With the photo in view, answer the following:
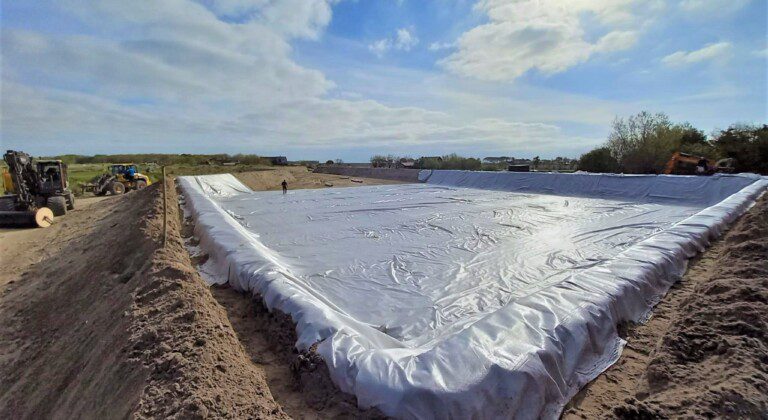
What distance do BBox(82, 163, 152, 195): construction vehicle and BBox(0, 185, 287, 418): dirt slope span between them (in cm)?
1270

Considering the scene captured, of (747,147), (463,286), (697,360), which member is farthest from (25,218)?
(747,147)

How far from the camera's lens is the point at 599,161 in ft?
50.8

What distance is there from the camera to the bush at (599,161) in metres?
14.9

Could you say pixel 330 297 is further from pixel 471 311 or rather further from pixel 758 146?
pixel 758 146

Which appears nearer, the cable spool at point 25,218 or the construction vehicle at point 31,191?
the cable spool at point 25,218

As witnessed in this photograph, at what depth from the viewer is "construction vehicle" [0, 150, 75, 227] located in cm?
867

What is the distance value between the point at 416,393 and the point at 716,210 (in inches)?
253

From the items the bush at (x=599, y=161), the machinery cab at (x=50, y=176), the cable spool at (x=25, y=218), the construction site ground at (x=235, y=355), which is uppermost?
the bush at (x=599, y=161)

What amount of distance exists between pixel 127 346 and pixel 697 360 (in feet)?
11.6

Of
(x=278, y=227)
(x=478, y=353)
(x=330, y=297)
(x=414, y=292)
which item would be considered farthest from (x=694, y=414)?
(x=278, y=227)

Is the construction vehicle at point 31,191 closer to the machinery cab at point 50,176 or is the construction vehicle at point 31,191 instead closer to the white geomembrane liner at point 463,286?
the machinery cab at point 50,176

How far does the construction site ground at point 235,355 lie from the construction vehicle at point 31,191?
23.7 feet

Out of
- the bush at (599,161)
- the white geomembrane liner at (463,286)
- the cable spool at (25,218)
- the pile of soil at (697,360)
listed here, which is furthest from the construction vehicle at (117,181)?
the bush at (599,161)

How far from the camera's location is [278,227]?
5.75 metres
